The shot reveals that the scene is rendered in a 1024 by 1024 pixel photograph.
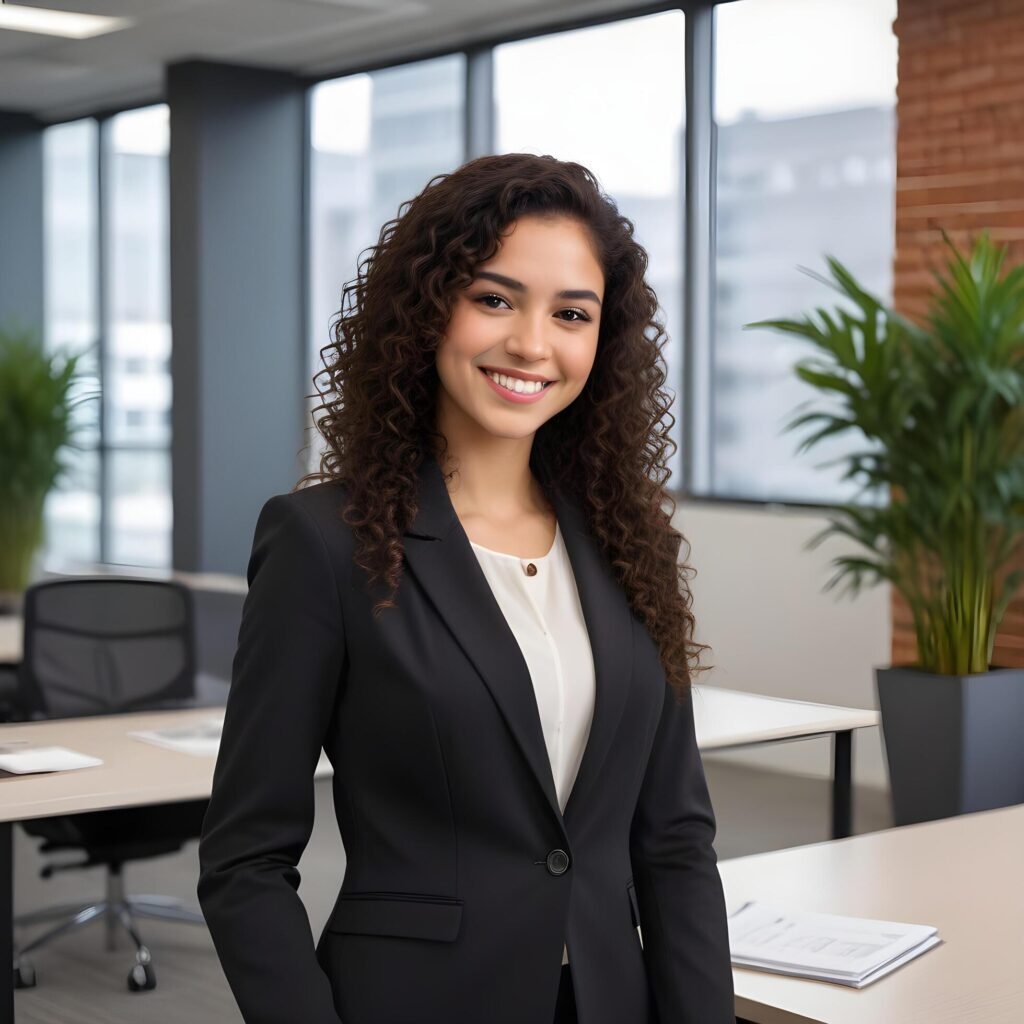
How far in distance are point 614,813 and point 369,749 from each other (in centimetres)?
26

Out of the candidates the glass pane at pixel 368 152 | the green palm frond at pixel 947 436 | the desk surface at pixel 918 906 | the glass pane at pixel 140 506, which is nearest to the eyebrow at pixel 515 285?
the desk surface at pixel 918 906

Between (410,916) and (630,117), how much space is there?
6.51m

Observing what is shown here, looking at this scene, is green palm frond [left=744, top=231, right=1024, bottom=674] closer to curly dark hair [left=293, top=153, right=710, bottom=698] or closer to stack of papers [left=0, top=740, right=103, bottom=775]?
stack of papers [left=0, top=740, right=103, bottom=775]

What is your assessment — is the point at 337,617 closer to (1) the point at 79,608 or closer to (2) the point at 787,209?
(1) the point at 79,608

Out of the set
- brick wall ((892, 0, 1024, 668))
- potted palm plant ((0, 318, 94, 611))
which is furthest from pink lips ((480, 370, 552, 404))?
A: potted palm plant ((0, 318, 94, 611))

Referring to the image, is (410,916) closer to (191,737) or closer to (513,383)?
(513,383)

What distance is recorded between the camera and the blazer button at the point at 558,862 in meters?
1.44

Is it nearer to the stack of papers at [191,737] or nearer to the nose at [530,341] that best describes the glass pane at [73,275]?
the stack of papers at [191,737]

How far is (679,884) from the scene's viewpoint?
1591 millimetres

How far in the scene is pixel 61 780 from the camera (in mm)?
3064

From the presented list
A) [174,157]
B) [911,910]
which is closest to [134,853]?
[911,910]

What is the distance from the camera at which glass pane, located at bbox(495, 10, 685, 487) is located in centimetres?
732

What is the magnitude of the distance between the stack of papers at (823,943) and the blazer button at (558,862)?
0.64 meters

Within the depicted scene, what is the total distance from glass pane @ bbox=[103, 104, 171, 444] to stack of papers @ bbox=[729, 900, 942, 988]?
825cm
